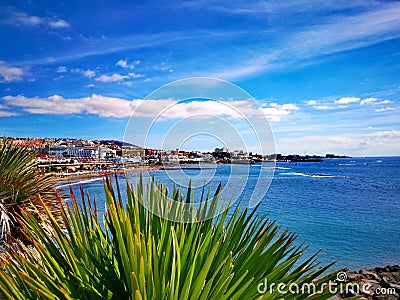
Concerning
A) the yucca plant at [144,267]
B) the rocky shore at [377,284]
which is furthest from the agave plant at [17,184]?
the rocky shore at [377,284]

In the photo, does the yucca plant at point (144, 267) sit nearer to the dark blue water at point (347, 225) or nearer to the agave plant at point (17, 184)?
the agave plant at point (17, 184)

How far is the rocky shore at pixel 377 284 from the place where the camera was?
9140mm

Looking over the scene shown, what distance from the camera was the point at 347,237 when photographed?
21.1 metres

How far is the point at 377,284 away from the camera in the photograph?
1095 cm

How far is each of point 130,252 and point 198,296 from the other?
388mm

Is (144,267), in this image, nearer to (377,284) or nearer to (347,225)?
(377,284)

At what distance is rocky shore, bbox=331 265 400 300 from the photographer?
914cm

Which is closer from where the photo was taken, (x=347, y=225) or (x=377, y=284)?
(x=377, y=284)

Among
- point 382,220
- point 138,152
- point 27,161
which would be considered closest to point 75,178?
point 382,220

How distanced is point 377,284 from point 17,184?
34.3ft

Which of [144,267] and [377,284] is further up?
[144,267]

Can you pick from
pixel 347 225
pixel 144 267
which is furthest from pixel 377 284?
pixel 347 225

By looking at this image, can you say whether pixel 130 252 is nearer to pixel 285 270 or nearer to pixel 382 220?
pixel 285 270

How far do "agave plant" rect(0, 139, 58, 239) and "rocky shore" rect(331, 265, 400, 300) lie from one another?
22.8ft
